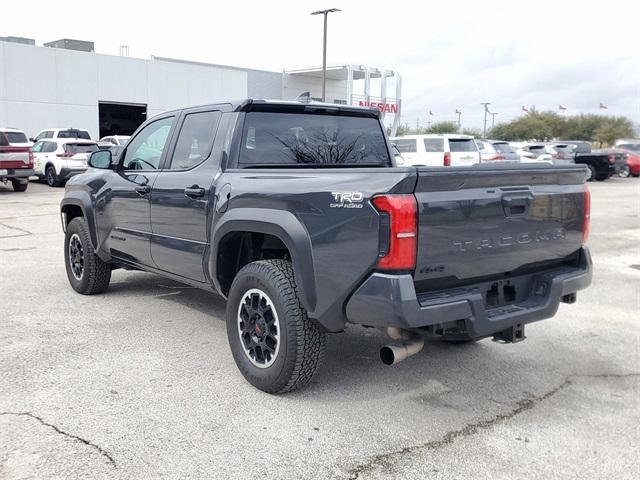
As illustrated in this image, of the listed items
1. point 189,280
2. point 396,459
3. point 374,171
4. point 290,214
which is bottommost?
point 396,459

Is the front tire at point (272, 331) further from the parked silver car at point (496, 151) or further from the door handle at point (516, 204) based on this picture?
the parked silver car at point (496, 151)

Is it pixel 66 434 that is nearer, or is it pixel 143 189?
pixel 66 434

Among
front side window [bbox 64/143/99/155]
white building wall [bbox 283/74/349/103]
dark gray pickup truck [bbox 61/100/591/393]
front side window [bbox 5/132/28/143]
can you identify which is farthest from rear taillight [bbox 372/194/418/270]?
white building wall [bbox 283/74/349/103]

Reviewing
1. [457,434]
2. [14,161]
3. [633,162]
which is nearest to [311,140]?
[457,434]

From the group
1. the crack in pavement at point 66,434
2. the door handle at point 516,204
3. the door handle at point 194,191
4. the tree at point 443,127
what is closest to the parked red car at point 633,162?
the door handle at point 516,204

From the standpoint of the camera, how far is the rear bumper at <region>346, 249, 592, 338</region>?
3.22m

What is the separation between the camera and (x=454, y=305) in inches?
132

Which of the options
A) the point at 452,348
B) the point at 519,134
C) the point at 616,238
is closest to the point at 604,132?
the point at 519,134

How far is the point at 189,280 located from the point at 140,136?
168cm

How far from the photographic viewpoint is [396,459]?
10.7ft

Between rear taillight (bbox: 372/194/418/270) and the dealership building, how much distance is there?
23628mm

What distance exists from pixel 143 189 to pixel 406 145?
633 inches

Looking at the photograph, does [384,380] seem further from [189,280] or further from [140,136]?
[140,136]

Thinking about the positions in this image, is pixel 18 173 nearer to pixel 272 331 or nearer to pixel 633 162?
pixel 272 331
